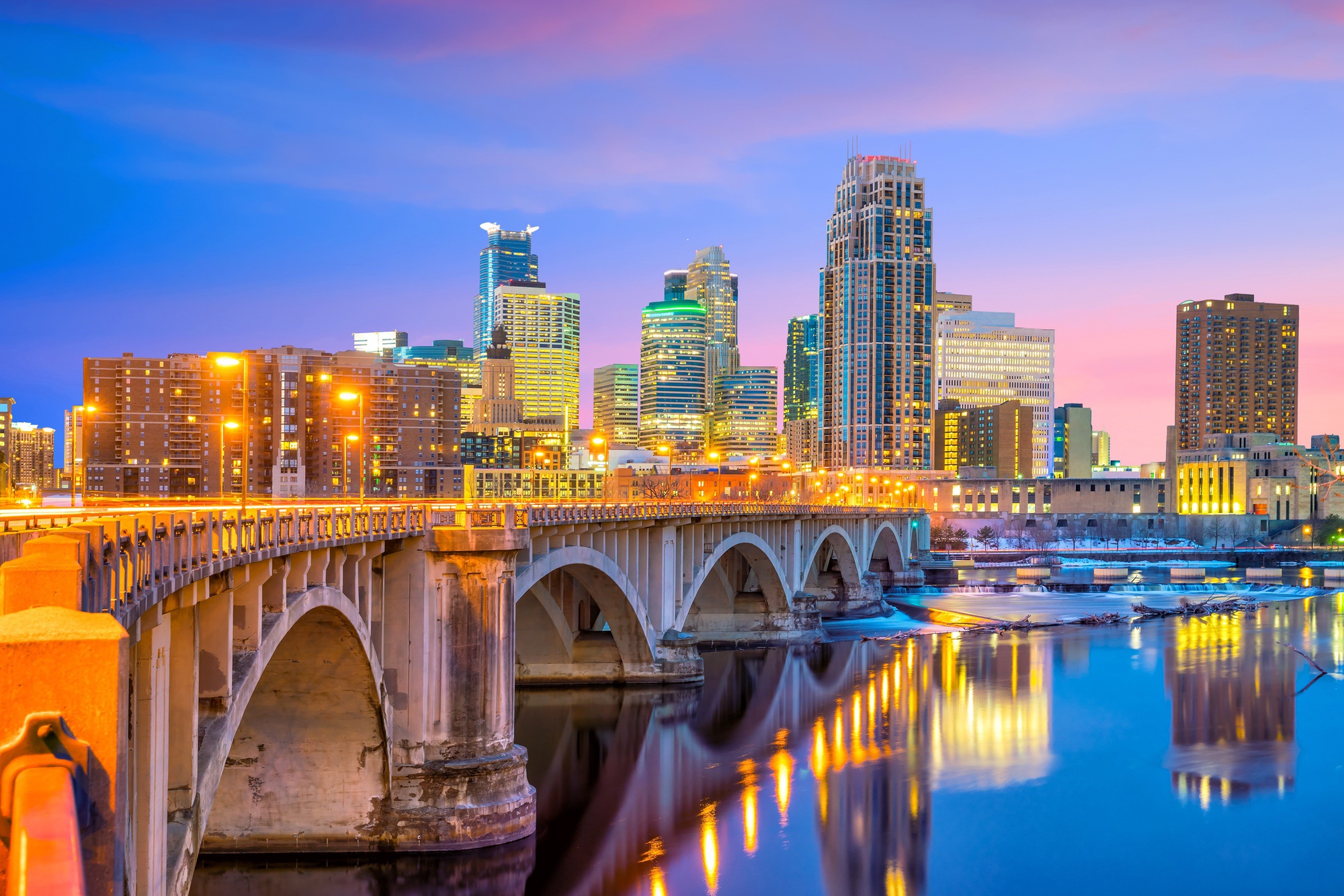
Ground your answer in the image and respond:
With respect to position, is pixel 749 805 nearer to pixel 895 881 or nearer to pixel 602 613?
pixel 895 881

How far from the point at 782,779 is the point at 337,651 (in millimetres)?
21246

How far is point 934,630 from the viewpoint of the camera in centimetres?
9331

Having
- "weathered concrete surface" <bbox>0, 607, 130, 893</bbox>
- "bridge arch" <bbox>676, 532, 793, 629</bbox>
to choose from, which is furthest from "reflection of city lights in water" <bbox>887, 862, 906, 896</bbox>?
"bridge arch" <bbox>676, 532, 793, 629</bbox>

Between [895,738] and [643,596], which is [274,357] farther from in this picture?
[895,738]

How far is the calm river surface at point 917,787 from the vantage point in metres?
34.1

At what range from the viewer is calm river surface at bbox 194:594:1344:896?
34062 mm

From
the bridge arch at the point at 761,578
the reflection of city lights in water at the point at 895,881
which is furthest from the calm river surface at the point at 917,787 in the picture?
the bridge arch at the point at 761,578

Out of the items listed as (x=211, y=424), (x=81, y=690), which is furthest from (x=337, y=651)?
(x=211, y=424)

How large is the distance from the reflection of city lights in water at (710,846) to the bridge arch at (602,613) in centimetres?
1372

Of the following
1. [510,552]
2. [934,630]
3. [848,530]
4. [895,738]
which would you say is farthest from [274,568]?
[848,530]

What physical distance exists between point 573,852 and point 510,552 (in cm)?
896

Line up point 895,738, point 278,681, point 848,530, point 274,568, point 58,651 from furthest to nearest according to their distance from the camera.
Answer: point 848,530 → point 895,738 → point 278,681 → point 274,568 → point 58,651

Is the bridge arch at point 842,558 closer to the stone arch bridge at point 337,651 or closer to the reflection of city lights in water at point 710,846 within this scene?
the stone arch bridge at point 337,651

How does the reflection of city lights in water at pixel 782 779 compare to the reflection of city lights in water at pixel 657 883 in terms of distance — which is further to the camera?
the reflection of city lights in water at pixel 782 779
